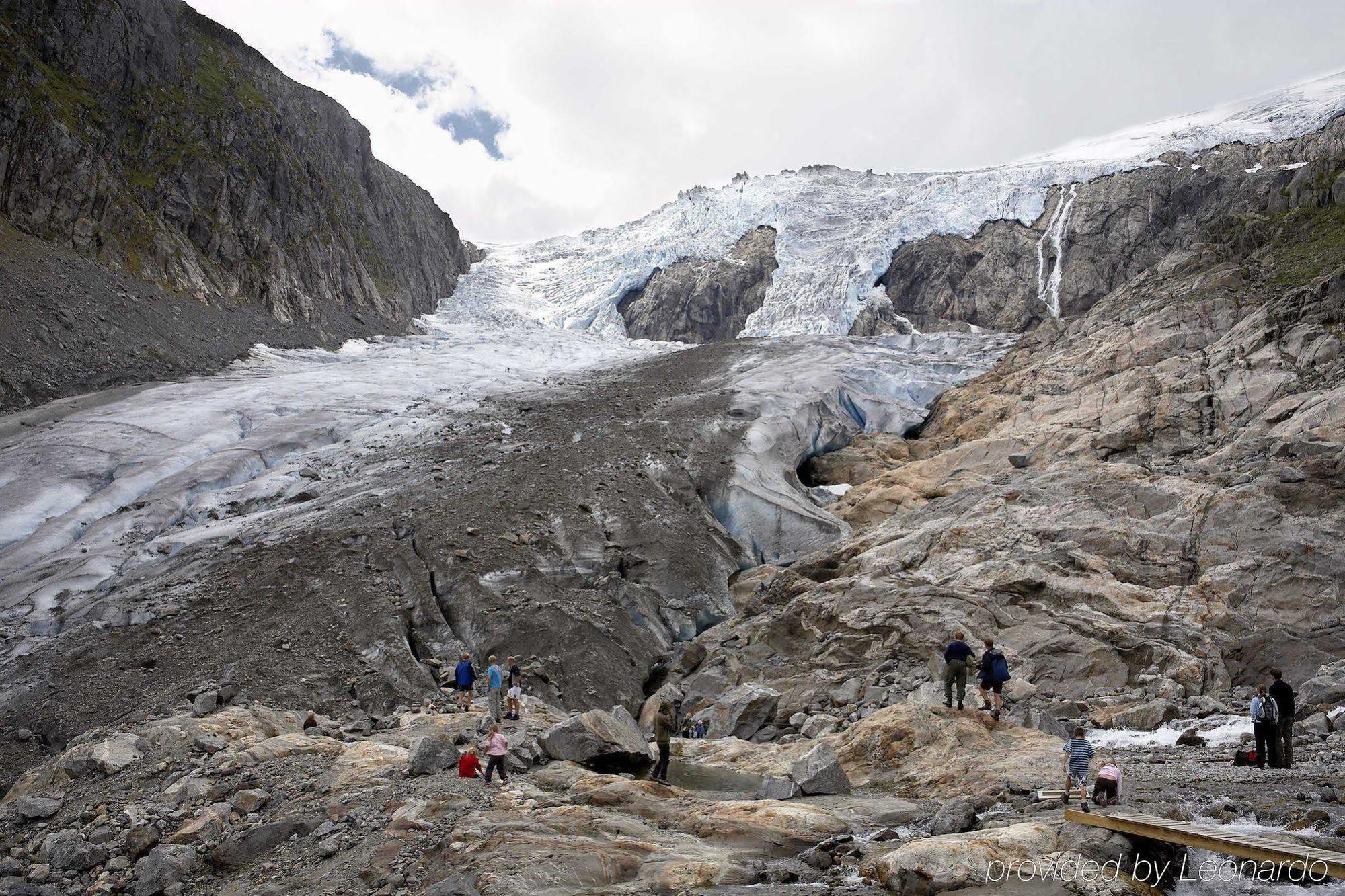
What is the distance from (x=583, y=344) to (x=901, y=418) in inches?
991

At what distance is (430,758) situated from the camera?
1026 centimetres

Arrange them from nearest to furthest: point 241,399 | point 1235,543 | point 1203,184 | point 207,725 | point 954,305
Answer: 1. point 207,725
2. point 1235,543
3. point 241,399
4. point 1203,184
5. point 954,305

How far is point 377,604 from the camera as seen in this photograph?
18000 mm

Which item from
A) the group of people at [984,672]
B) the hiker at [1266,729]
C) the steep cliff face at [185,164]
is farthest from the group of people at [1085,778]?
the steep cliff face at [185,164]

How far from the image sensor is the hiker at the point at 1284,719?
30.4ft

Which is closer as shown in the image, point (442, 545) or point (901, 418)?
point (442, 545)

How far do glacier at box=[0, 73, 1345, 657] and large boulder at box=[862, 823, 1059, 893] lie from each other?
1631cm

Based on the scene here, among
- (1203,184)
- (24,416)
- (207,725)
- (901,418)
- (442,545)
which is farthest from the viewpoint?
(1203,184)

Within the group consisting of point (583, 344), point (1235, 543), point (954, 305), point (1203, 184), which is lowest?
point (1235, 543)

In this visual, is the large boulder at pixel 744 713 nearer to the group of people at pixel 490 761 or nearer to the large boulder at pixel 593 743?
the large boulder at pixel 593 743

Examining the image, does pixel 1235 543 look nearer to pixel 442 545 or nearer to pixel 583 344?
pixel 442 545

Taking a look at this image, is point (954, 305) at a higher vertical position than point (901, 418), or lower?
higher

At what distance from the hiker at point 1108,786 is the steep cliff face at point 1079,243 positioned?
49022 mm

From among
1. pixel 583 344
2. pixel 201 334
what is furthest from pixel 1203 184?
pixel 201 334
